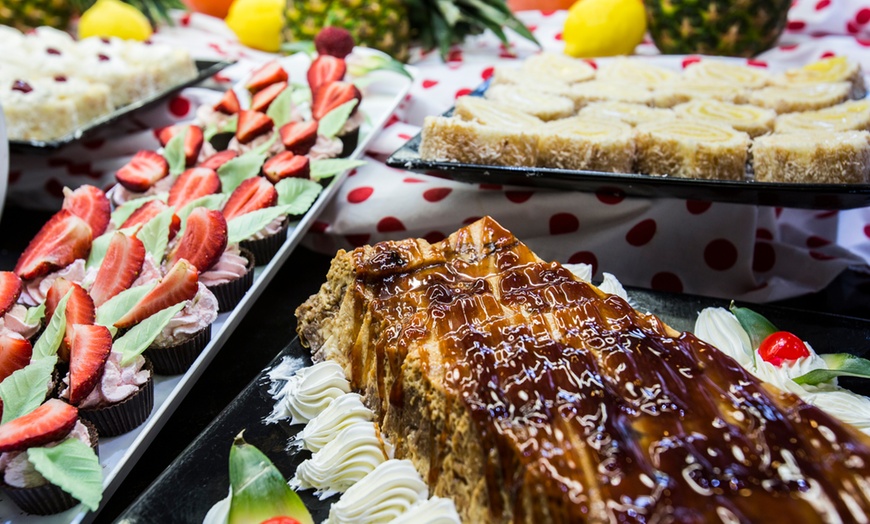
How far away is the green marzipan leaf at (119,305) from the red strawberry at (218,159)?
0.80 m

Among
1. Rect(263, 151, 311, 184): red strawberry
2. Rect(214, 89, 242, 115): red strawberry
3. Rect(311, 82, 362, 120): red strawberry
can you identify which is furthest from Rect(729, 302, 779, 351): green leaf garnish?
Rect(214, 89, 242, 115): red strawberry

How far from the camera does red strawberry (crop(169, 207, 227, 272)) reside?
1865 millimetres

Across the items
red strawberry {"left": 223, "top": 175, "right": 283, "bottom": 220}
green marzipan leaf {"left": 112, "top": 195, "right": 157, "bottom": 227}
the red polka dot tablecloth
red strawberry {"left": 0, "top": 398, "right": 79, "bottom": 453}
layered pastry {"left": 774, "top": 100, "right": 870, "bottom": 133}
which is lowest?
the red polka dot tablecloth

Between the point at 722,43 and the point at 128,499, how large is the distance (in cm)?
299

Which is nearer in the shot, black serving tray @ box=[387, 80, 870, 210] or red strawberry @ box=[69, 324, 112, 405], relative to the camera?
red strawberry @ box=[69, 324, 112, 405]

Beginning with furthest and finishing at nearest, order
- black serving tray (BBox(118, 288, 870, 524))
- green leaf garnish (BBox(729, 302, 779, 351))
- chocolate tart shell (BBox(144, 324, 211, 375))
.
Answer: green leaf garnish (BBox(729, 302, 779, 351)) < chocolate tart shell (BBox(144, 324, 211, 375)) < black serving tray (BBox(118, 288, 870, 524))

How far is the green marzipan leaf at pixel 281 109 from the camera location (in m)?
2.72

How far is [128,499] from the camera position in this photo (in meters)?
1.55

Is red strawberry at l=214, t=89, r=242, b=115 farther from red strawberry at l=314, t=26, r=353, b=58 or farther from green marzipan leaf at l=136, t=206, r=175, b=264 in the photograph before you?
green marzipan leaf at l=136, t=206, r=175, b=264

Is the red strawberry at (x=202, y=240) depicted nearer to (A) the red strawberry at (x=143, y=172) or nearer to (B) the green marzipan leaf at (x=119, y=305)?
(B) the green marzipan leaf at (x=119, y=305)

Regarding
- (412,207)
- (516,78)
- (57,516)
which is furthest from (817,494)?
(516,78)

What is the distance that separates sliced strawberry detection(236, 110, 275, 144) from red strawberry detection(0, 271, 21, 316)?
0.98 meters

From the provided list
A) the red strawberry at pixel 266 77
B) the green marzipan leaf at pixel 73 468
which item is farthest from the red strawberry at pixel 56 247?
the red strawberry at pixel 266 77

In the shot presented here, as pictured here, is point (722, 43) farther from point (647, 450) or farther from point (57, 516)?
point (57, 516)
